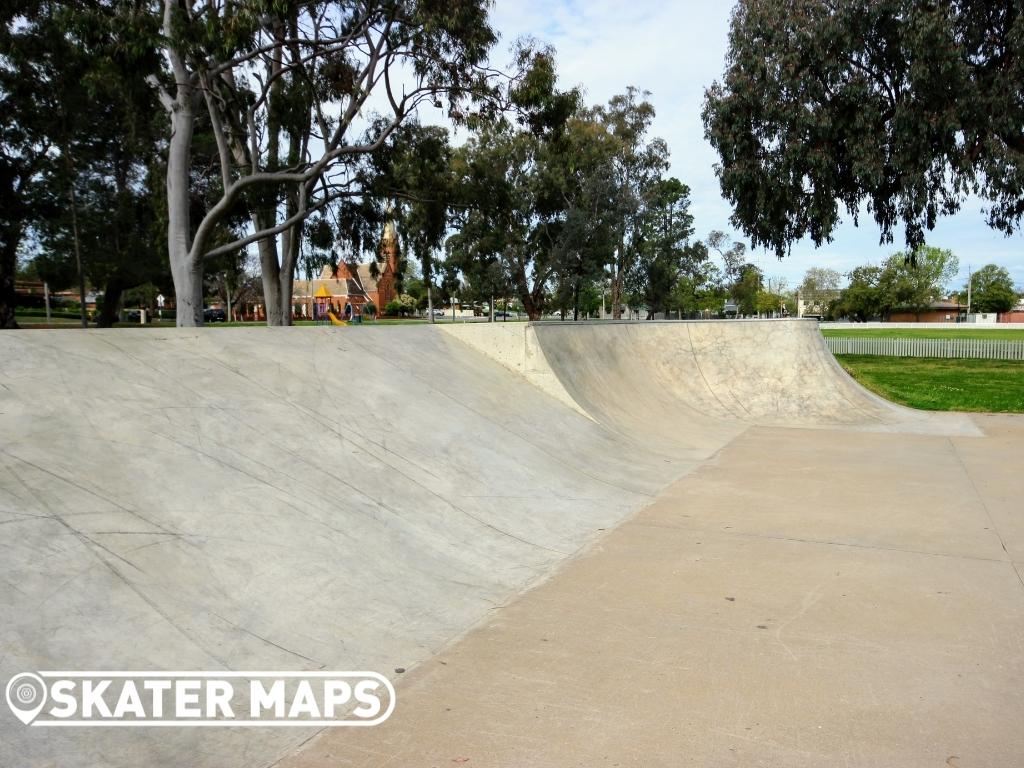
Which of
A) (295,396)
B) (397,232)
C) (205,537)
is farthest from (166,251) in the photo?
(205,537)

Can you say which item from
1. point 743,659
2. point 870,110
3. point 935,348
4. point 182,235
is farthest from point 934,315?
point 743,659

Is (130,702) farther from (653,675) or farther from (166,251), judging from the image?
(166,251)

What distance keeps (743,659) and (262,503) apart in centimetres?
290

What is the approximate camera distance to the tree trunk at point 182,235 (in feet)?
46.7

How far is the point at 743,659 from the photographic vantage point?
348 cm

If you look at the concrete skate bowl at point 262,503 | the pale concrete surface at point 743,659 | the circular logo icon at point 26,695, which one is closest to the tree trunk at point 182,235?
the concrete skate bowl at point 262,503

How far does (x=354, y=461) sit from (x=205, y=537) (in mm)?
1757

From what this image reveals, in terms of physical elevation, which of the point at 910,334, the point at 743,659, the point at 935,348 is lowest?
the point at 743,659

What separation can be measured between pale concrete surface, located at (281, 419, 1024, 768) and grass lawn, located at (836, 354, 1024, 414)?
996 cm

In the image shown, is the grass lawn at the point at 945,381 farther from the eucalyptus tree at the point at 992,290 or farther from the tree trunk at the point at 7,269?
the eucalyptus tree at the point at 992,290

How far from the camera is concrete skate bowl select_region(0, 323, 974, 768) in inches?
118

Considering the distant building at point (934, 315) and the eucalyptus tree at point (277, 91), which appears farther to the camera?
the distant building at point (934, 315)

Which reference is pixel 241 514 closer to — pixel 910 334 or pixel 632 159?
pixel 632 159

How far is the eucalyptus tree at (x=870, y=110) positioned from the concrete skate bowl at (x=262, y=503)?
16.1m
